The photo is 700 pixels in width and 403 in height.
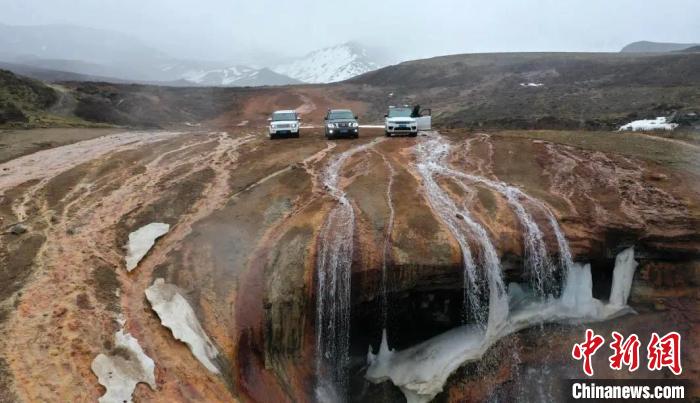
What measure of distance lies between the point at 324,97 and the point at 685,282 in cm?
5204

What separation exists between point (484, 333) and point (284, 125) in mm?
15739

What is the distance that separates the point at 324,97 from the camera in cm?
6209

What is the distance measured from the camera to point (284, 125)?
25.0 meters

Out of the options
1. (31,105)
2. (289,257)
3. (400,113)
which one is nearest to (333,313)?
(289,257)

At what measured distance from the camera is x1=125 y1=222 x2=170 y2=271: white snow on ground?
41.0 ft

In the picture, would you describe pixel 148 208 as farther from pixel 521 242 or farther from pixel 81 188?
pixel 521 242

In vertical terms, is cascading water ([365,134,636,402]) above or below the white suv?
below

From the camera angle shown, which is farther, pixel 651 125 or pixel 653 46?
pixel 653 46

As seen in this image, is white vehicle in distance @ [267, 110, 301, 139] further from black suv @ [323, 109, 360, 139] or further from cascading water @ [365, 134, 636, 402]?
cascading water @ [365, 134, 636, 402]

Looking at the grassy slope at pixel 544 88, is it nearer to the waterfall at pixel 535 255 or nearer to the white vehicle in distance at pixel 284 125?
the white vehicle in distance at pixel 284 125

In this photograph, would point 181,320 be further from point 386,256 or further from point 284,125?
point 284,125

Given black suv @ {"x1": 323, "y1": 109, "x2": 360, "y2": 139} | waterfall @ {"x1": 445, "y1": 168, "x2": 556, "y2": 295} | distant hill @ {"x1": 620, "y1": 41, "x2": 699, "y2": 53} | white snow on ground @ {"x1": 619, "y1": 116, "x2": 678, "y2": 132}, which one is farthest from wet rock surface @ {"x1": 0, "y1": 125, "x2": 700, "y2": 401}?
distant hill @ {"x1": 620, "y1": 41, "x2": 699, "y2": 53}

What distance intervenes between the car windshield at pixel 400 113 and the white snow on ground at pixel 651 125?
1376 centimetres

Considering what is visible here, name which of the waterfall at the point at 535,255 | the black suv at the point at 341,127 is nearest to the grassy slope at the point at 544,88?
the black suv at the point at 341,127
